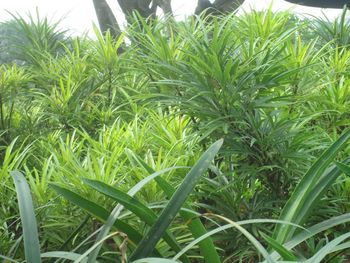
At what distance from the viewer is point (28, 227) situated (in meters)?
0.66

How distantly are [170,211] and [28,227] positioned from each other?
0.19 meters

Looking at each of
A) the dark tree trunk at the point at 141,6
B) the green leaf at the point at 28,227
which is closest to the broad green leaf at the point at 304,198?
the green leaf at the point at 28,227

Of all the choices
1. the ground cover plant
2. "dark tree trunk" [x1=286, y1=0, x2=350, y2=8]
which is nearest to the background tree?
"dark tree trunk" [x1=286, y1=0, x2=350, y2=8]

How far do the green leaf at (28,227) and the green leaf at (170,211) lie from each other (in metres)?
0.13

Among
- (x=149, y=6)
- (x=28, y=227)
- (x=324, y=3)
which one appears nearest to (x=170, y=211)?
(x=28, y=227)

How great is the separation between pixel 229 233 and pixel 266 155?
6.2 inches

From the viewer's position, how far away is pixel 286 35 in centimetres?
102

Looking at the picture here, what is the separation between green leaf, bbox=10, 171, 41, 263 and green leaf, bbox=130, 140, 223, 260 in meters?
0.13

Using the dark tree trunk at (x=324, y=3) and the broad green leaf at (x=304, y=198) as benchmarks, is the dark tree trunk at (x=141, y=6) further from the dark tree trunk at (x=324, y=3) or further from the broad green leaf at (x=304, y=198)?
the broad green leaf at (x=304, y=198)

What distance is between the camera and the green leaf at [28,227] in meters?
0.65

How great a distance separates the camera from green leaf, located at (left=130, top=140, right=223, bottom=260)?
668 mm

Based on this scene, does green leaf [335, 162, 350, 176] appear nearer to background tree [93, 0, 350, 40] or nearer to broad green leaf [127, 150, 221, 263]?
broad green leaf [127, 150, 221, 263]

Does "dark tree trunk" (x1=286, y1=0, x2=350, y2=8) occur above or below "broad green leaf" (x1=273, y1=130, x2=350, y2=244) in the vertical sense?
above

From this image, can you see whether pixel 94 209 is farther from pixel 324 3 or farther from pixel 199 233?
pixel 324 3
